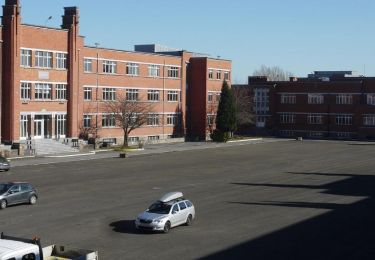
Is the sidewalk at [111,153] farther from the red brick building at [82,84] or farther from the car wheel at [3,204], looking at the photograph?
the car wheel at [3,204]

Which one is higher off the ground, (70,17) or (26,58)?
(70,17)

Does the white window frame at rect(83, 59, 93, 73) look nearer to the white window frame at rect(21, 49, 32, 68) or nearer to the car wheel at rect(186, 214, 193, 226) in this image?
the white window frame at rect(21, 49, 32, 68)

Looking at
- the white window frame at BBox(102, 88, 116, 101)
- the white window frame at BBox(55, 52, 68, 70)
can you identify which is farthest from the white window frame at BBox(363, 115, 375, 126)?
the white window frame at BBox(55, 52, 68, 70)

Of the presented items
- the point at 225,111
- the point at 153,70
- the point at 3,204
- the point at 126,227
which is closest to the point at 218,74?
the point at 225,111

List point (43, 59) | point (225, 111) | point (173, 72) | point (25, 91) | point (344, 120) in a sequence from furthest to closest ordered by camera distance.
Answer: point (344, 120) → point (173, 72) → point (225, 111) → point (43, 59) → point (25, 91)

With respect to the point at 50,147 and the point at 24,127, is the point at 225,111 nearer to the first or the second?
the point at 50,147

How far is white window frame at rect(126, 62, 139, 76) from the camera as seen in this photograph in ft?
249

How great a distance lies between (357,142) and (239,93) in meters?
18.4

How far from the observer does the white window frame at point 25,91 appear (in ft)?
200

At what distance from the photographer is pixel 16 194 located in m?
31.5

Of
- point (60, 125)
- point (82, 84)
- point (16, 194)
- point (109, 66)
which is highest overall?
point (109, 66)

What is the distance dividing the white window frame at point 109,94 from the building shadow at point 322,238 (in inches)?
1628

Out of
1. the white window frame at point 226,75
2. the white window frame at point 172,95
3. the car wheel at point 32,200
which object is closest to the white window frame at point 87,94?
the white window frame at point 172,95

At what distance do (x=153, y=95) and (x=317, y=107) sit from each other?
32.5 m
